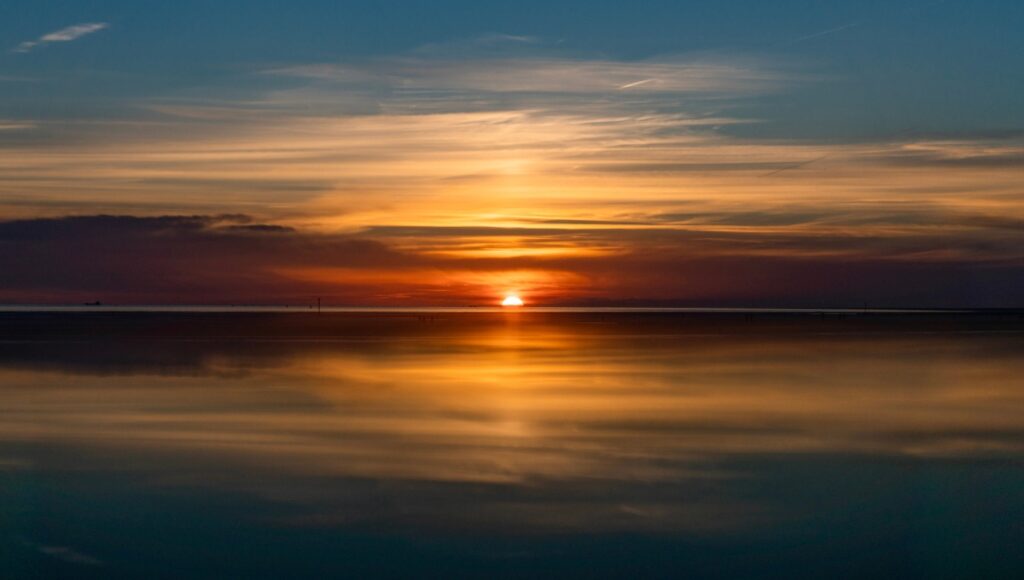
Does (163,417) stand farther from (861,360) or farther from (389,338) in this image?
(389,338)

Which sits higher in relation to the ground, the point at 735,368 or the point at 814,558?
the point at 814,558

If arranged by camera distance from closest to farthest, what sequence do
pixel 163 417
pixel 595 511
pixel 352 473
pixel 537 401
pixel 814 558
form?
pixel 814 558, pixel 595 511, pixel 352 473, pixel 163 417, pixel 537 401

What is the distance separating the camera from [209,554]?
11.4 m

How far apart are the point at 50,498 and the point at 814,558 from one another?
899cm

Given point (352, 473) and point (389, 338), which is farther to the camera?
point (389, 338)

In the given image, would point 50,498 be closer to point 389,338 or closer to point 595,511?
point 595,511

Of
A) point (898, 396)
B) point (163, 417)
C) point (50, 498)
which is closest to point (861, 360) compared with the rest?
point (898, 396)

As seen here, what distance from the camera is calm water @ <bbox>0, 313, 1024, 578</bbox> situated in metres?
11.4

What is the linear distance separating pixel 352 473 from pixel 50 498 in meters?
3.85

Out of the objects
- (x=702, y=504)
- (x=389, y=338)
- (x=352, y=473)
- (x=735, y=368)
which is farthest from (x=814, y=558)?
(x=389, y=338)

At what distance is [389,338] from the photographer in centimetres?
5909

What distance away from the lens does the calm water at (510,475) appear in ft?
37.4

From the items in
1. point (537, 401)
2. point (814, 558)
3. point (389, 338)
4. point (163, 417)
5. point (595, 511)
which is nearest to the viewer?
point (814, 558)

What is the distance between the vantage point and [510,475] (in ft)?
51.9
